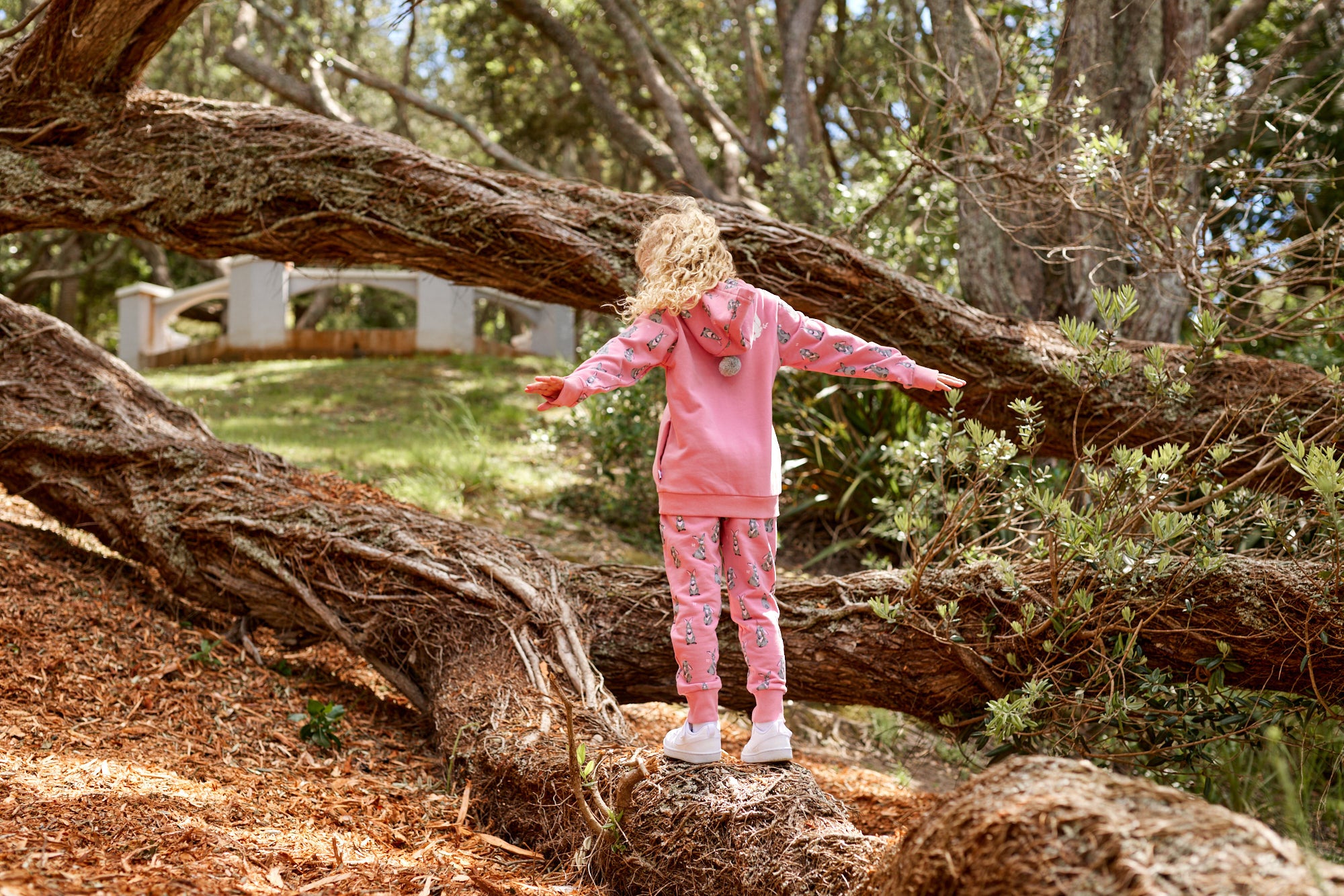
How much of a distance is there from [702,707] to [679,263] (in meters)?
1.37

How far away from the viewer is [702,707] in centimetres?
306

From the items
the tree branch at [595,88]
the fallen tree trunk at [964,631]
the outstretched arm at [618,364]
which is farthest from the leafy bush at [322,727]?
the tree branch at [595,88]

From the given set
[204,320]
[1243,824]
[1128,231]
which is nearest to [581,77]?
[1128,231]

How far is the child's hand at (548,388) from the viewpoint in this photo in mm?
2898

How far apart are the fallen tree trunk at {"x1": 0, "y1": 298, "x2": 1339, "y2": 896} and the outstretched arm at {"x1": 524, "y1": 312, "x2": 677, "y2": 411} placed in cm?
88

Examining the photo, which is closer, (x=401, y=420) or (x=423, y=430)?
(x=423, y=430)

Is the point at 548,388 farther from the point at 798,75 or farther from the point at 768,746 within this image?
the point at 798,75

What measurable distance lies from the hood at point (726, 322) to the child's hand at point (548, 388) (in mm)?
505

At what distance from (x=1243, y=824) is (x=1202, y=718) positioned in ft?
6.14

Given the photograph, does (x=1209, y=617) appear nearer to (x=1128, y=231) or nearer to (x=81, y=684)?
(x=1128, y=231)

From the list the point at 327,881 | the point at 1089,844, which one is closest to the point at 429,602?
the point at 327,881

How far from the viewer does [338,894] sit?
2508 millimetres

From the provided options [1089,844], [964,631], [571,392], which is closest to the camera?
[1089,844]

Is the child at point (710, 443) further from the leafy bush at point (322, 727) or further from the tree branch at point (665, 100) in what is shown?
the tree branch at point (665, 100)
